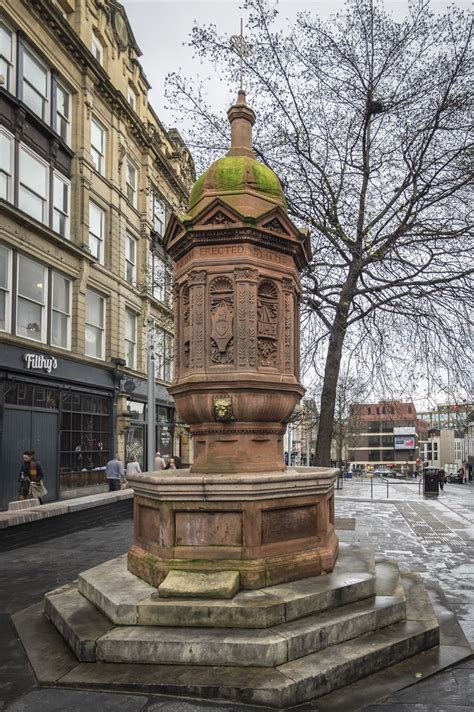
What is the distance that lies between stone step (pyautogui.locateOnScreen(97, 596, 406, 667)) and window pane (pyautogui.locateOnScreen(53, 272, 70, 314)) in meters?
16.8

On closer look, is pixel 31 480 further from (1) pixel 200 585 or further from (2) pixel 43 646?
(1) pixel 200 585

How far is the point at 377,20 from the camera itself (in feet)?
44.5

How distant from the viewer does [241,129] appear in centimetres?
745

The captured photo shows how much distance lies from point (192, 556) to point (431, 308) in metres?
9.82

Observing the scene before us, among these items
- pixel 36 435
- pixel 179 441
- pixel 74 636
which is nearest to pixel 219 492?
pixel 74 636

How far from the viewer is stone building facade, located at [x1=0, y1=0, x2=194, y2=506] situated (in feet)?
57.1

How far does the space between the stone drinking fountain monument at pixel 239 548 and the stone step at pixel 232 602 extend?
1 cm

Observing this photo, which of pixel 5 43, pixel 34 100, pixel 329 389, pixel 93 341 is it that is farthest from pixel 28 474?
pixel 5 43

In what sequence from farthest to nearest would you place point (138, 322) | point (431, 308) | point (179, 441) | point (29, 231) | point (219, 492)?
1. point (179, 441)
2. point (138, 322)
3. point (29, 231)
4. point (431, 308)
5. point (219, 492)

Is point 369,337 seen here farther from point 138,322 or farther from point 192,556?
point 138,322

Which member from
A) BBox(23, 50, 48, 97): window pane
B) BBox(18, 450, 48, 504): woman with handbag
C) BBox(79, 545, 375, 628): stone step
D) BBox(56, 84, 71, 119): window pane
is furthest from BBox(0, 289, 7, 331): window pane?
BBox(79, 545, 375, 628): stone step

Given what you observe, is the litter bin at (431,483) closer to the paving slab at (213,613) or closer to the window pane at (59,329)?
the window pane at (59,329)

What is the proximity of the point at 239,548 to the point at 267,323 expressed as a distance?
8.19 feet

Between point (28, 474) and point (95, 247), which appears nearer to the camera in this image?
point (28, 474)
